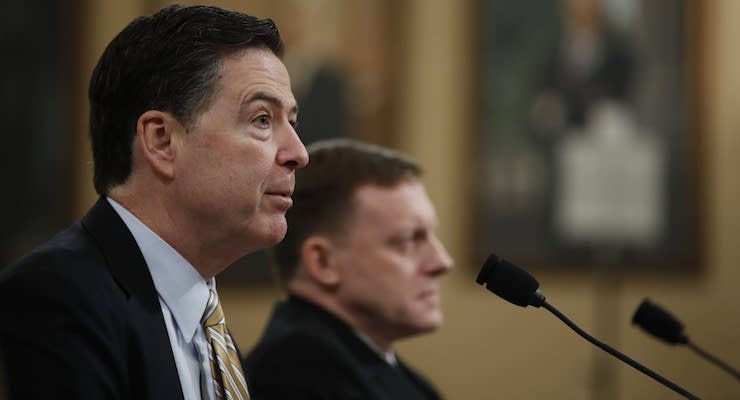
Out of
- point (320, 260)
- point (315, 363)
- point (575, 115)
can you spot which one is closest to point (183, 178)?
point (315, 363)

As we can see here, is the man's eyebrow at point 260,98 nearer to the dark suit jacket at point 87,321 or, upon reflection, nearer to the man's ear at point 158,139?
the man's ear at point 158,139

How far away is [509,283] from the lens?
6.24 feet

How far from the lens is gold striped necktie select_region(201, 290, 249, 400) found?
1763mm

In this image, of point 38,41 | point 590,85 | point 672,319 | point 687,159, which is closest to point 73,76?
point 38,41

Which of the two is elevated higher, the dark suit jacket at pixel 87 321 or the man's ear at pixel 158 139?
A: the man's ear at pixel 158 139

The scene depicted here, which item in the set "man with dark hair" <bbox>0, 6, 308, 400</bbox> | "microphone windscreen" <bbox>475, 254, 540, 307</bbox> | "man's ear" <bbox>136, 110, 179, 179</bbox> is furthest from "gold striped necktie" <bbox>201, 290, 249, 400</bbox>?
"microphone windscreen" <bbox>475, 254, 540, 307</bbox>

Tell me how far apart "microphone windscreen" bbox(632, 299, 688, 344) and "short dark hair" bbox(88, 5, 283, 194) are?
3.90 ft

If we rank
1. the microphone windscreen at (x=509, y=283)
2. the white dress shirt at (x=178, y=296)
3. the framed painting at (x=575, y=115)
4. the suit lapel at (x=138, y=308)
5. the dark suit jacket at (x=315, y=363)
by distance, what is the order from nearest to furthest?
the suit lapel at (x=138, y=308)
the white dress shirt at (x=178, y=296)
the microphone windscreen at (x=509, y=283)
the dark suit jacket at (x=315, y=363)
the framed painting at (x=575, y=115)

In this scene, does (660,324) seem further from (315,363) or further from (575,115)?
(575,115)

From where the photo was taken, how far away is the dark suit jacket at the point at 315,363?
2459mm

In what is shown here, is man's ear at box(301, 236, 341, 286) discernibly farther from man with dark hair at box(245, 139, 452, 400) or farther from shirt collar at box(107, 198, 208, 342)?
shirt collar at box(107, 198, 208, 342)

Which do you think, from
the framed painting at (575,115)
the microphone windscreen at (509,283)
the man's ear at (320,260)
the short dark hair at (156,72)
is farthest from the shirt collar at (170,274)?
the framed painting at (575,115)

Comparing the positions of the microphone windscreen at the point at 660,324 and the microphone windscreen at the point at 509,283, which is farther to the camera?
the microphone windscreen at the point at 660,324

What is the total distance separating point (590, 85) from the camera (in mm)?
6816
